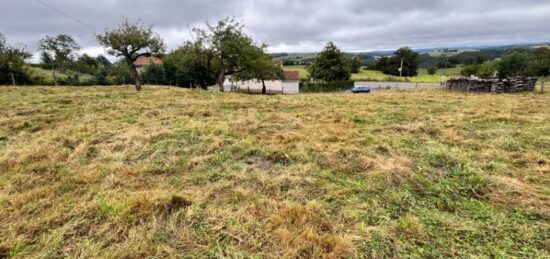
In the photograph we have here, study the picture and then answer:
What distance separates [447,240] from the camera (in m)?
2.05

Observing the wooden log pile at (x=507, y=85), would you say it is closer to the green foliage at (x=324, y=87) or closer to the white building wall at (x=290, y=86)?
the green foliage at (x=324, y=87)

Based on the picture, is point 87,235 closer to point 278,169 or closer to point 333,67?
point 278,169

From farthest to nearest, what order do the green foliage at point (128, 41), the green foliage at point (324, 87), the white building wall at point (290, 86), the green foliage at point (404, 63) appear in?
1. the green foliage at point (404, 63)
2. the white building wall at point (290, 86)
3. the green foliage at point (324, 87)
4. the green foliage at point (128, 41)

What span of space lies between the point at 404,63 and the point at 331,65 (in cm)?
2765

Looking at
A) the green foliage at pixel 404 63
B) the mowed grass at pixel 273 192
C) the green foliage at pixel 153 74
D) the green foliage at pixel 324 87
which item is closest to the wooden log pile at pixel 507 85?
the mowed grass at pixel 273 192

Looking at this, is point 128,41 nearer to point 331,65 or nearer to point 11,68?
point 11,68

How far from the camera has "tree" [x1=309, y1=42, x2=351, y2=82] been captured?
102 feet

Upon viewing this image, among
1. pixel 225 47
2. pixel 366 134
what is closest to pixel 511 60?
pixel 225 47

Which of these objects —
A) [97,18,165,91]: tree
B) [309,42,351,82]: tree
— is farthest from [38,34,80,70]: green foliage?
[309,42,351,82]: tree

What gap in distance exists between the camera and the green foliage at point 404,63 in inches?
2008

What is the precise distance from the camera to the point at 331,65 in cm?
3127

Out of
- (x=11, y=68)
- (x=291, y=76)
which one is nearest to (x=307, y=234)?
(x=11, y=68)

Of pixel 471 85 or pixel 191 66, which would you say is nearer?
pixel 471 85

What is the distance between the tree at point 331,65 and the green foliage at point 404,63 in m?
24.6
